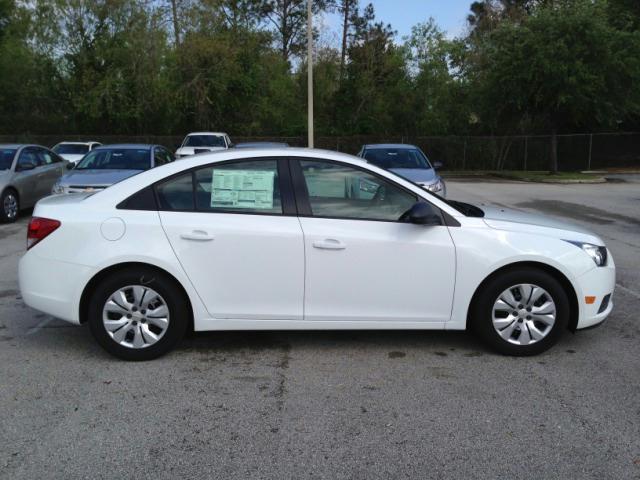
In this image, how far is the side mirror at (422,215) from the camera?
4551mm

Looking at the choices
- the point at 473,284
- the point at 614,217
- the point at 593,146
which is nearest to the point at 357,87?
the point at 593,146

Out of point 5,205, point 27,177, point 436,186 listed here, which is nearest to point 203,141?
→ point 27,177

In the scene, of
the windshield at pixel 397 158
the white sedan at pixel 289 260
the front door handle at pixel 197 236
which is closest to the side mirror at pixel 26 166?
the windshield at pixel 397 158

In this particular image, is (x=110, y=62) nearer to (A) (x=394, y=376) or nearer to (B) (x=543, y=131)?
(B) (x=543, y=131)

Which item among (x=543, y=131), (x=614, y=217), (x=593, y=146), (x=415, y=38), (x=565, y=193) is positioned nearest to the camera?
(x=614, y=217)

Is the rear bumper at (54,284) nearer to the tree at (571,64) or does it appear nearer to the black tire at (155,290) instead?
the black tire at (155,290)

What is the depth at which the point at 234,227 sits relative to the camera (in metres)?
4.59

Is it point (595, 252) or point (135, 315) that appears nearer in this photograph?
point (135, 315)

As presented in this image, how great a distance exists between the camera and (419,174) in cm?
1180

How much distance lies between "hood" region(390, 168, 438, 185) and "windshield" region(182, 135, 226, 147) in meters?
11.2

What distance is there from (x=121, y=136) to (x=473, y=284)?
29.9 metres

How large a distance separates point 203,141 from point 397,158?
35.9 ft

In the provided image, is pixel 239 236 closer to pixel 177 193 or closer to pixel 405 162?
pixel 177 193

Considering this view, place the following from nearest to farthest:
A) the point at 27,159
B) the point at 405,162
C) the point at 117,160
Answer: the point at 117,160 → the point at 405,162 → the point at 27,159
